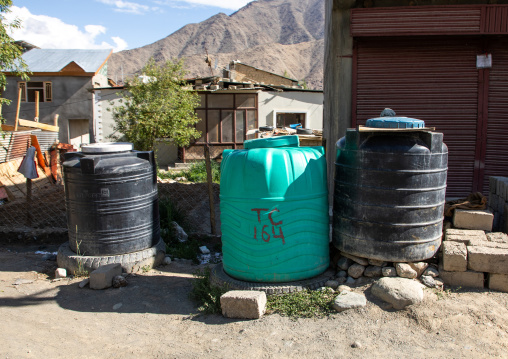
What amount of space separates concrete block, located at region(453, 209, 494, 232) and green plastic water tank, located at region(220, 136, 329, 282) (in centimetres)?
146

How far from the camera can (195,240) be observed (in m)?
6.57

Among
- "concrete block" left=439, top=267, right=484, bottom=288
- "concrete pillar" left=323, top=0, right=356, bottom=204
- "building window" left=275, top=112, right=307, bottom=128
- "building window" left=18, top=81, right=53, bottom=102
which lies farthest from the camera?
"building window" left=18, top=81, right=53, bottom=102

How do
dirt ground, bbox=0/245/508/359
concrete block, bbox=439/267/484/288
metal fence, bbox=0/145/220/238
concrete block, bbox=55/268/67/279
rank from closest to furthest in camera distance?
dirt ground, bbox=0/245/508/359 → concrete block, bbox=439/267/484/288 → concrete block, bbox=55/268/67/279 → metal fence, bbox=0/145/220/238

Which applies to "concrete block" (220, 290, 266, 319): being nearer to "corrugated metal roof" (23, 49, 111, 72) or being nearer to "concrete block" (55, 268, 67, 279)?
"concrete block" (55, 268, 67, 279)

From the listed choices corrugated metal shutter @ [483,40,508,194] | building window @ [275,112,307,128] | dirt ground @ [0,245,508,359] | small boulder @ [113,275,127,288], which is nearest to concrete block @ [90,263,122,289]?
small boulder @ [113,275,127,288]

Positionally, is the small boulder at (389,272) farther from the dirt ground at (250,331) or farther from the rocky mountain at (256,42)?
the rocky mountain at (256,42)

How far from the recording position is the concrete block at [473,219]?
4.34 meters

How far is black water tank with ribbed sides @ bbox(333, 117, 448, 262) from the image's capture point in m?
3.83

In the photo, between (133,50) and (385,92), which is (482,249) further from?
(133,50)

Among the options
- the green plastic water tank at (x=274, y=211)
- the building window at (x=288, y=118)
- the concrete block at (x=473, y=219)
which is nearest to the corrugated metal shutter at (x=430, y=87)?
the concrete block at (x=473, y=219)

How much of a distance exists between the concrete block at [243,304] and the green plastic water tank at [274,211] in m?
0.29

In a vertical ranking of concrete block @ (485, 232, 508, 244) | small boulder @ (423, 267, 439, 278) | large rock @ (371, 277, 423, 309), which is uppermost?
concrete block @ (485, 232, 508, 244)

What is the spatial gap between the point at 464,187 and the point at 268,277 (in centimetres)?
379

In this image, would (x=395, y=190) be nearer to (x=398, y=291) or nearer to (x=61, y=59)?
(x=398, y=291)
